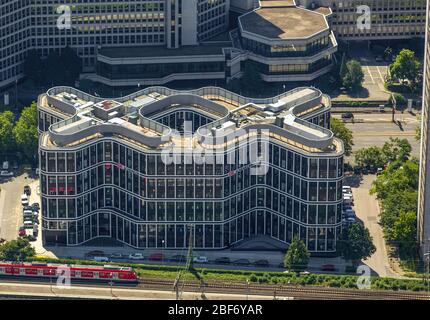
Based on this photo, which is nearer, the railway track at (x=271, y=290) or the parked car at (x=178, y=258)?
the railway track at (x=271, y=290)

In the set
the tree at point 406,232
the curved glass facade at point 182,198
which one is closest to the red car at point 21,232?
the curved glass facade at point 182,198

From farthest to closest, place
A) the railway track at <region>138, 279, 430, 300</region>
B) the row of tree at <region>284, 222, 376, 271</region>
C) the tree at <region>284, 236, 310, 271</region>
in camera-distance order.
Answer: the row of tree at <region>284, 222, 376, 271</region> < the tree at <region>284, 236, 310, 271</region> < the railway track at <region>138, 279, 430, 300</region>

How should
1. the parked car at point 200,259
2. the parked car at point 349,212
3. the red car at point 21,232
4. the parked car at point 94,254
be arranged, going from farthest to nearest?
the parked car at point 349,212 < the red car at point 21,232 < the parked car at point 94,254 < the parked car at point 200,259

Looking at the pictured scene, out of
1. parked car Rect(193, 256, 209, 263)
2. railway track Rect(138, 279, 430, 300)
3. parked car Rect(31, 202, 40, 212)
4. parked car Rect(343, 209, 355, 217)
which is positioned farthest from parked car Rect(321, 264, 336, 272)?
parked car Rect(31, 202, 40, 212)

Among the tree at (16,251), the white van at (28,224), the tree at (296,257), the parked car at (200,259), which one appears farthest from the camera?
the white van at (28,224)

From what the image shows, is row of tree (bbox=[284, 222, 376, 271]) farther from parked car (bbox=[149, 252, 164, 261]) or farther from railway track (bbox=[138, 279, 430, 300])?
parked car (bbox=[149, 252, 164, 261])

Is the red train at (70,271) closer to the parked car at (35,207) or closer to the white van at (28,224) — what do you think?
the white van at (28,224)
